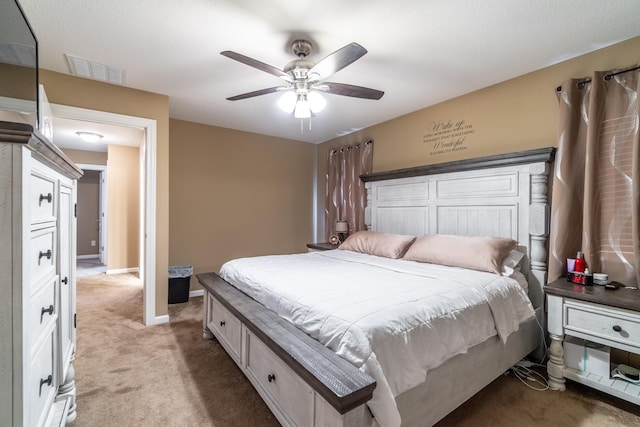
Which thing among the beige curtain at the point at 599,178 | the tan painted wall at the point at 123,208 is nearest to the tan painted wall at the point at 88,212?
the tan painted wall at the point at 123,208

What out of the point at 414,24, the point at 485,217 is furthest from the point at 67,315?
the point at 485,217

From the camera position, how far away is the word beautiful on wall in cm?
309

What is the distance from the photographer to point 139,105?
3004 mm

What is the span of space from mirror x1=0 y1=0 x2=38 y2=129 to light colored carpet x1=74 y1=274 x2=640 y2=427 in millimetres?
1693

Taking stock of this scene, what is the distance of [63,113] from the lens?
105 inches

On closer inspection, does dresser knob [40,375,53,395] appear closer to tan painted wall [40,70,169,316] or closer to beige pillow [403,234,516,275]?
tan painted wall [40,70,169,316]

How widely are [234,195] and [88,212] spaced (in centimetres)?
476

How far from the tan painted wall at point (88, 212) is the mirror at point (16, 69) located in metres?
6.33

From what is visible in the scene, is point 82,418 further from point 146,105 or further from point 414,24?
point 414,24

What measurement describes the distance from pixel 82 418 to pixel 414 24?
3190 mm

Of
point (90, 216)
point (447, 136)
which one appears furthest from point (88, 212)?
point (447, 136)

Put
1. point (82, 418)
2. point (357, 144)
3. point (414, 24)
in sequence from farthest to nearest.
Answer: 1. point (357, 144)
2. point (414, 24)
3. point (82, 418)

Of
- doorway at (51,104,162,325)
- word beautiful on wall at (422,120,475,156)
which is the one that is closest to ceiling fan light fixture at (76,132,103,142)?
doorway at (51,104,162,325)

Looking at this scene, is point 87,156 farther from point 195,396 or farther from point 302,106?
point 195,396
